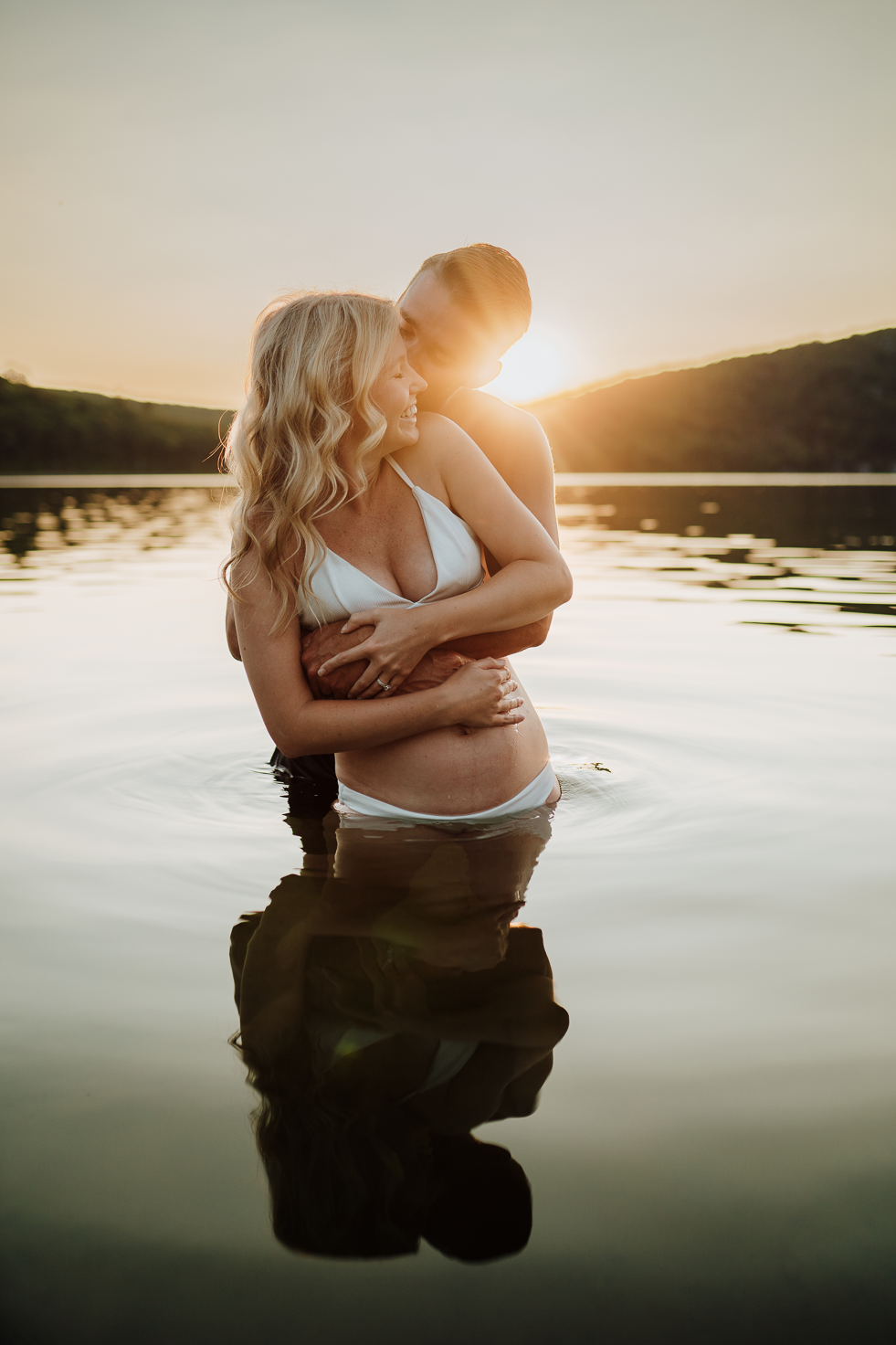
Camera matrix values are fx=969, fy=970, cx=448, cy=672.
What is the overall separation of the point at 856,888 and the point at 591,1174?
5.94 feet

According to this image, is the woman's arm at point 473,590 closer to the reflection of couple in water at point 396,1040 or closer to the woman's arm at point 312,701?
the woman's arm at point 312,701

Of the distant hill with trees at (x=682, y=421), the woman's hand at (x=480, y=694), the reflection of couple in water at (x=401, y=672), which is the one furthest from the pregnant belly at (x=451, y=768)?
the distant hill with trees at (x=682, y=421)

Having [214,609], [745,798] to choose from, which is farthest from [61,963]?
[214,609]

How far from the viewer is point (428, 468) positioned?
326 centimetres

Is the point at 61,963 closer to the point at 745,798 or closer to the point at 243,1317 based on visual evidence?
the point at 243,1317

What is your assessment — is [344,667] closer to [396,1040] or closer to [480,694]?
[480,694]

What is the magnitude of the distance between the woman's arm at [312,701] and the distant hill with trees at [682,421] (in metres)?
114

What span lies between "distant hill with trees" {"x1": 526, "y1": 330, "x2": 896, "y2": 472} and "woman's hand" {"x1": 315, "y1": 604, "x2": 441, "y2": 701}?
12870cm

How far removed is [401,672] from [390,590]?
28 cm

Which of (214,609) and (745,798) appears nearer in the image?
(745,798)

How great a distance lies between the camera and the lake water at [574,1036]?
1494mm

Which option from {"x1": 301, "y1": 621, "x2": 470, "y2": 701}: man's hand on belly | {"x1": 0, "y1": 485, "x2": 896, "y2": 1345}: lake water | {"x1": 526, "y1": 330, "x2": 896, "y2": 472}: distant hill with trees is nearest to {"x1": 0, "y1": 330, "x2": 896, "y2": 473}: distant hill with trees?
{"x1": 526, "y1": 330, "x2": 896, "y2": 472}: distant hill with trees

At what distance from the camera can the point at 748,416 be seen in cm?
15388

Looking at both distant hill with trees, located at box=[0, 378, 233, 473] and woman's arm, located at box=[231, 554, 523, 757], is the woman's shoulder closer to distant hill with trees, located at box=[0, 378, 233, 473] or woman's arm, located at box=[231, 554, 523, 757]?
woman's arm, located at box=[231, 554, 523, 757]
